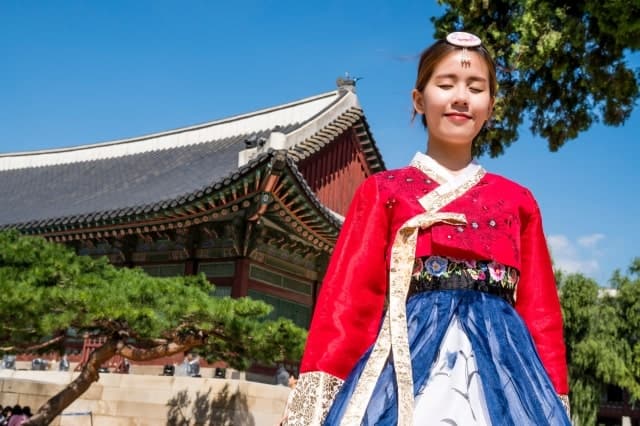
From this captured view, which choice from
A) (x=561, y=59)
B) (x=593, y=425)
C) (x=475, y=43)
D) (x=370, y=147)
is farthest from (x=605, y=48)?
(x=593, y=425)

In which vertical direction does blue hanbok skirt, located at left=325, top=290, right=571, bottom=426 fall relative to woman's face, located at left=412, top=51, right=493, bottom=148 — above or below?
below

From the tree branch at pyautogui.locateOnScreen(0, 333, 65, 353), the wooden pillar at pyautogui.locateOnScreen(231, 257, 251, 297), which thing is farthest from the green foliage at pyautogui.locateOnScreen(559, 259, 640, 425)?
the tree branch at pyautogui.locateOnScreen(0, 333, 65, 353)

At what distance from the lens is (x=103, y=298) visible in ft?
20.4

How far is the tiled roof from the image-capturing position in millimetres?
12938

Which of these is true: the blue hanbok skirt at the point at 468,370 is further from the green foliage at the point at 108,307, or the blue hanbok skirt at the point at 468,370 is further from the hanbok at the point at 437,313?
the green foliage at the point at 108,307

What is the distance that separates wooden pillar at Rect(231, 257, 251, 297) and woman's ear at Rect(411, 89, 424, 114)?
8.51 m

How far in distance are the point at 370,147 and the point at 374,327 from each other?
46.5 feet

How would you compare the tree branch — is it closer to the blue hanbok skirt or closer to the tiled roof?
the tiled roof

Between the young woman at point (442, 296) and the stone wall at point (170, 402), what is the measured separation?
7.72 metres

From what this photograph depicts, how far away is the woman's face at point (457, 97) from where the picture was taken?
7.20 ft

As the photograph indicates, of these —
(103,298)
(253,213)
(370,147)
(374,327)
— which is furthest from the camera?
(370,147)

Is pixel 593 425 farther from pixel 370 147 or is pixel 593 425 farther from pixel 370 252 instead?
pixel 370 252

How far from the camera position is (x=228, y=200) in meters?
9.70

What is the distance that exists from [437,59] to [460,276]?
0.74m
